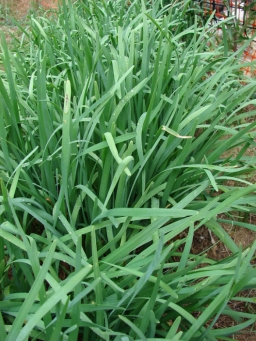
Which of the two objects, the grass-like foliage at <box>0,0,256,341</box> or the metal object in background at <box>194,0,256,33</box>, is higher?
the metal object in background at <box>194,0,256,33</box>

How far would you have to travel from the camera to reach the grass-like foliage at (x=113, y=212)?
89 cm

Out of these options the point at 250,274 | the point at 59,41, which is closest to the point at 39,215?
the point at 250,274

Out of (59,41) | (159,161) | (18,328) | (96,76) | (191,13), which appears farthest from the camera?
(191,13)

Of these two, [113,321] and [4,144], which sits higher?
[4,144]

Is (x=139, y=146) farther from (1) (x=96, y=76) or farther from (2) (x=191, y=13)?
(2) (x=191, y=13)

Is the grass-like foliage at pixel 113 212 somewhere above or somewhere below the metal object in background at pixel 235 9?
below

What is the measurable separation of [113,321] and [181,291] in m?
0.19

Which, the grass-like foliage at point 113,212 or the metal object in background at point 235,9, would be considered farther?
the metal object in background at point 235,9

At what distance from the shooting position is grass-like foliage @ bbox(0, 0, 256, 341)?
2.90ft

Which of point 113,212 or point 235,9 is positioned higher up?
point 235,9

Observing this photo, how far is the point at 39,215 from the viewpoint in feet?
3.99

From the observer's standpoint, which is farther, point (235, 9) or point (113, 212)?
point (235, 9)

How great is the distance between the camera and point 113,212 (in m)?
1.05

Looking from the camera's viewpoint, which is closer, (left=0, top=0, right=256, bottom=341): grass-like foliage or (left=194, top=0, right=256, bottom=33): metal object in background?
(left=0, top=0, right=256, bottom=341): grass-like foliage
